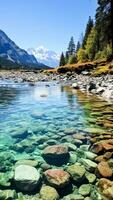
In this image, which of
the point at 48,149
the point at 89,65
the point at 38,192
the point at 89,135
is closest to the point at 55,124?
the point at 89,135

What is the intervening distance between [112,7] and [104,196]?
1283 inches

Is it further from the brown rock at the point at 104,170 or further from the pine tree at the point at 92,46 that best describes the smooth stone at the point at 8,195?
the pine tree at the point at 92,46

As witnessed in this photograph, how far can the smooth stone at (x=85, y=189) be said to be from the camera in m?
5.73

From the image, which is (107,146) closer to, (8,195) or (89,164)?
(89,164)

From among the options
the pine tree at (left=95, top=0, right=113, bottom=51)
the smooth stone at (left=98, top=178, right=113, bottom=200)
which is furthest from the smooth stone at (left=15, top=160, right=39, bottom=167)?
the pine tree at (left=95, top=0, right=113, bottom=51)

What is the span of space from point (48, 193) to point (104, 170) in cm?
148

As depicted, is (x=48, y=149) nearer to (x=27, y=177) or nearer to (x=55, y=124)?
(x=27, y=177)

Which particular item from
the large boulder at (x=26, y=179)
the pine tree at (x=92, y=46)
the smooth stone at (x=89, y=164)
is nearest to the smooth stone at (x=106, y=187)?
the smooth stone at (x=89, y=164)

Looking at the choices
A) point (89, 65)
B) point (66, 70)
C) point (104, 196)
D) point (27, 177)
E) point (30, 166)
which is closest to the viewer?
point (104, 196)

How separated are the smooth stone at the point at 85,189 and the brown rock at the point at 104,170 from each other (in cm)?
50

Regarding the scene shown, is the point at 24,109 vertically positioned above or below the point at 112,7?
below

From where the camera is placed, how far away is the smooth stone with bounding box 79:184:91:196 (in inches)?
225

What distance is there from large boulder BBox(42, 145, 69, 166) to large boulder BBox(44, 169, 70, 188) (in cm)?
79

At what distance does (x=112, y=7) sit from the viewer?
1382 inches
